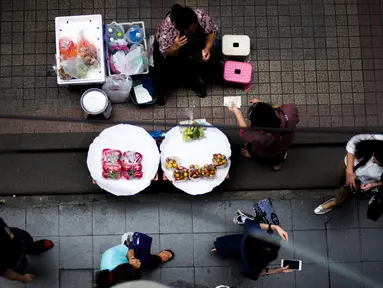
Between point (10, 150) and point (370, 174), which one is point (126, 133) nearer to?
point (10, 150)

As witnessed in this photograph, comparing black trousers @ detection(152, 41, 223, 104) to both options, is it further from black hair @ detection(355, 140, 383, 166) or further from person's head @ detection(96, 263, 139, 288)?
person's head @ detection(96, 263, 139, 288)

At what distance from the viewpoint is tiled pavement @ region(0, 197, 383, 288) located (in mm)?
6031

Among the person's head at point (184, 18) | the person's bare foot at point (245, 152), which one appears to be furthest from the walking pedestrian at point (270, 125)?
the person's head at point (184, 18)

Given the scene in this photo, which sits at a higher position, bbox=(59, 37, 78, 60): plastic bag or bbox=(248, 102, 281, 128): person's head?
bbox=(59, 37, 78, 60): plastic bag

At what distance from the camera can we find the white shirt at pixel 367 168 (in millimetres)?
5031

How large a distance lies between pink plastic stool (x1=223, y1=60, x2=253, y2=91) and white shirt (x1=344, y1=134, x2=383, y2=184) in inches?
65.3

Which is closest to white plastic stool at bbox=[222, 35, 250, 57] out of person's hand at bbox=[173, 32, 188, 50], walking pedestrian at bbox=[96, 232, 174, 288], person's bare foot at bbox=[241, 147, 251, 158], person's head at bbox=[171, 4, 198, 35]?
person's hand at bbox=[173, 32, 188, 50]

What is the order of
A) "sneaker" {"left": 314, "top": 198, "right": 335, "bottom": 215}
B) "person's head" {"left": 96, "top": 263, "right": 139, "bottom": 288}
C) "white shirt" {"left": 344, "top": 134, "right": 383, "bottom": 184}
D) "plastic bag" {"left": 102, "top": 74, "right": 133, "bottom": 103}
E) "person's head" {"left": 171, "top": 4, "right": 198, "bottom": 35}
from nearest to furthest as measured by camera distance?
"person's head" {"left": 96, "top": 263, "right": 139, "bottom": 288} < "white shirt" {"left": 344, "top": 134, "right": 383, "bottom": 184} < "person's head" {"left": 171, "top": 4, "right": 198, "bottom": 35} < "plastic bag" {"left": 102, "top": 74, "right": 133, "bottom": 103} < "sneaker" {"left": 314, "top": 198, "right": 335, "bottom": 215}

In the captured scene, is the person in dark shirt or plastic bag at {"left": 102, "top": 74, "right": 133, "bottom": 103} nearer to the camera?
the person in dark shirt

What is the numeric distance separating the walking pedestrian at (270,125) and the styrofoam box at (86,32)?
1.73 m

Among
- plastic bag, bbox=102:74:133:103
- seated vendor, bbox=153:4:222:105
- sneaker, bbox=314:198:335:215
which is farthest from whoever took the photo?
sneaker, bbox=314:198:335:215

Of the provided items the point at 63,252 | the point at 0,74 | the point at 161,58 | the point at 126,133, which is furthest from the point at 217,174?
the point at 0,74

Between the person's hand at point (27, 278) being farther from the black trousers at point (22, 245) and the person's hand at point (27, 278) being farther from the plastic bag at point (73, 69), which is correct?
the plastic bag at point (73, 69)

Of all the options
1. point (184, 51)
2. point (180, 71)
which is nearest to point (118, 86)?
point (180, 71)
